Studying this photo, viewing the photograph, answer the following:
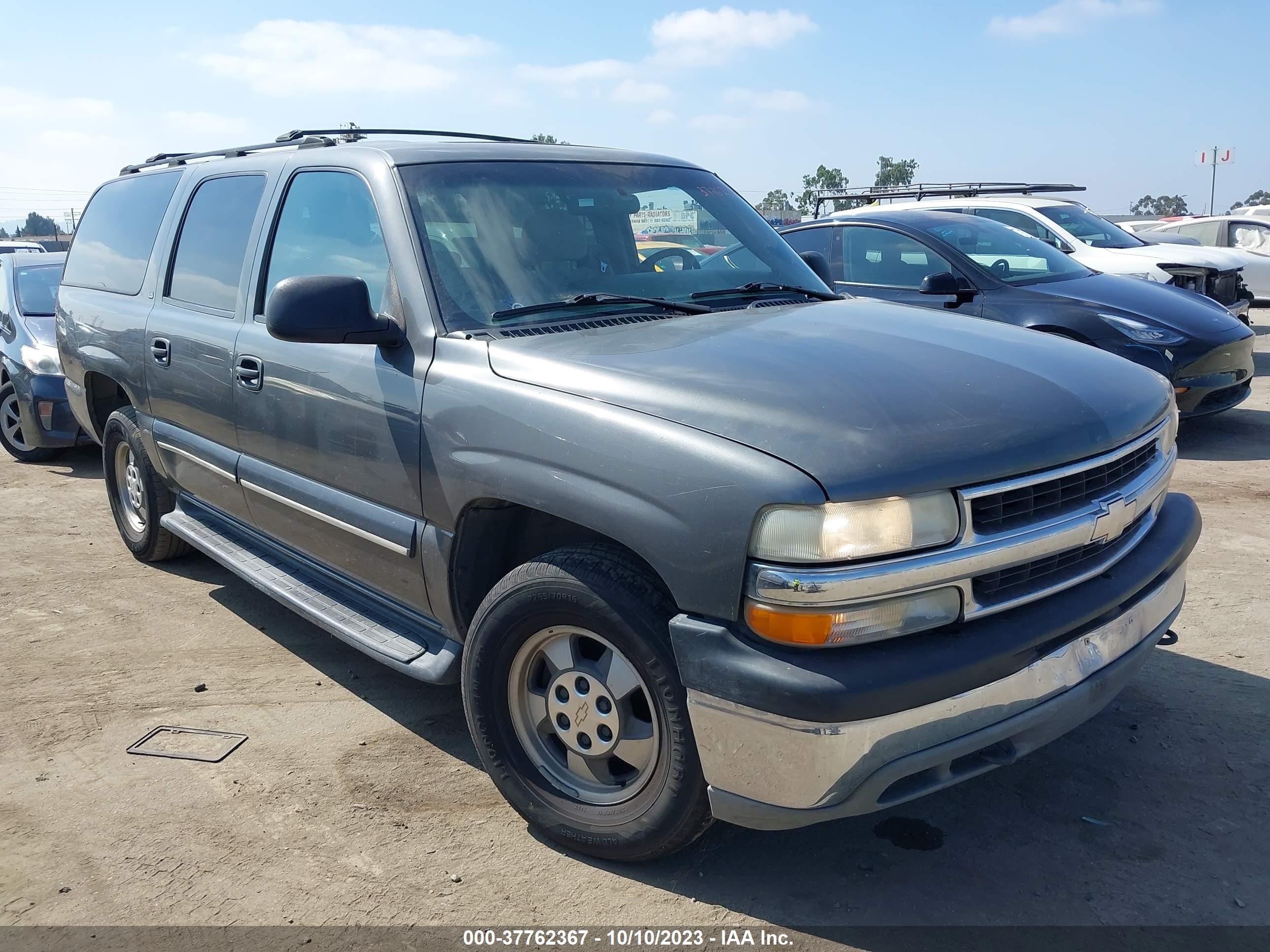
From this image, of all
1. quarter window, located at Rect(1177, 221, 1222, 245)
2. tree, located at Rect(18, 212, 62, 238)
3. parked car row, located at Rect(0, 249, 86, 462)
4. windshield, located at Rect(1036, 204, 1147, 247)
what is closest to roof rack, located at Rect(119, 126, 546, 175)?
parked car row, located at Rect(0, 249, 86, 462)

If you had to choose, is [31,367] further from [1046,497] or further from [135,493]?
[1046,497]

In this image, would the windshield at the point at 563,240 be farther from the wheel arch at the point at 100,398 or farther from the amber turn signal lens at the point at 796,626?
the wheel arch at the point at 100,398

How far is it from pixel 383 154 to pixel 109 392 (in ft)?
9.59

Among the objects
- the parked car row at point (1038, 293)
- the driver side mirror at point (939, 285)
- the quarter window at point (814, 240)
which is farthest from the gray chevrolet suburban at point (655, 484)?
the quarter window at point (814, 240)

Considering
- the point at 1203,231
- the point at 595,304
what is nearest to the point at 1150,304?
the point at 595,304

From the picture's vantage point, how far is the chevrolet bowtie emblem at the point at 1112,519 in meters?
2.59

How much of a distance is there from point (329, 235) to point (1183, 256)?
9.23 meters

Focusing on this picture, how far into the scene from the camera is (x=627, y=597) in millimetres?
2484

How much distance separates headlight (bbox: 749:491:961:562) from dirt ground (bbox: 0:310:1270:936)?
0.99m

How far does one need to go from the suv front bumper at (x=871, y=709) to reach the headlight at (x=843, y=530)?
0.21 m

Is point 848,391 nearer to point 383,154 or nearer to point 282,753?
point 383,154

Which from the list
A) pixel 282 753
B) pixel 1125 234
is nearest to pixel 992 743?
pixel 282 753

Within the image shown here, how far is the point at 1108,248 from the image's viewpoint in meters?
10.4

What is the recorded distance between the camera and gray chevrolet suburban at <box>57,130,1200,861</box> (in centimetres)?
224
